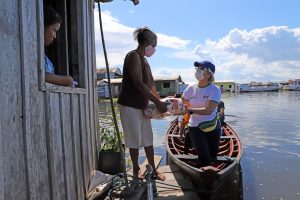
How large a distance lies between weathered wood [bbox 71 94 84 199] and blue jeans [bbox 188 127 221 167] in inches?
82.3

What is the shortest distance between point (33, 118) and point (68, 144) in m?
1.29

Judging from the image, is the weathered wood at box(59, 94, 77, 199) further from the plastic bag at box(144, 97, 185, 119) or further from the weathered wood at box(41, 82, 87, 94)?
the plastic bag at box(144, 97, 185, 119)

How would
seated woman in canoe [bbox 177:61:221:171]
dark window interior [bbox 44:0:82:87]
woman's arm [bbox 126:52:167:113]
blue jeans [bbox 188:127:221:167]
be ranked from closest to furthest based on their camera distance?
dark window interior [bbox 44:0:82:87] < woman's arm [bbox 126:52:167:113] < seated woman in canoe [bbox 177:61:221:171] < blue jeans [bbox 188:127:221:167]

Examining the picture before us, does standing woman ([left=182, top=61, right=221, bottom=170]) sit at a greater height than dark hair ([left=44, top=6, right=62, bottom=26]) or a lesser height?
lesser

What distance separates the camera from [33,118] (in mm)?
2783

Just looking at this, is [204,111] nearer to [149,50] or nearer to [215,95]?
[215,95]

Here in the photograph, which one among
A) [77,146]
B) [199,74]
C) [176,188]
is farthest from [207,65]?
[77,146]

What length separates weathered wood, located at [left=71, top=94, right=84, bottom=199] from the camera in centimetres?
436

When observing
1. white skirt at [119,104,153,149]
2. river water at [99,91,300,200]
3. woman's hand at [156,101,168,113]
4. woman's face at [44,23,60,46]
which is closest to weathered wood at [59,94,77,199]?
woman's face at [44,23,60,46]

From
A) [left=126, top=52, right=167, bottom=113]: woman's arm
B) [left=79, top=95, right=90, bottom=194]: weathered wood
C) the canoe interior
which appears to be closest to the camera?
[left=79, top=95, right=90, bottom=194]: weathered wood

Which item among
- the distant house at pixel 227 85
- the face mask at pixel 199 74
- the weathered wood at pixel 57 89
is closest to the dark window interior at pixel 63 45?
the weathered wood at pixel 57 89

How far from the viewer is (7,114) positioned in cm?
230

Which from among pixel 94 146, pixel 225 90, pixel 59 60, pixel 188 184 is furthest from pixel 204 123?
pixel 225 90

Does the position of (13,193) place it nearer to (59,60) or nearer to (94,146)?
(59,60)
